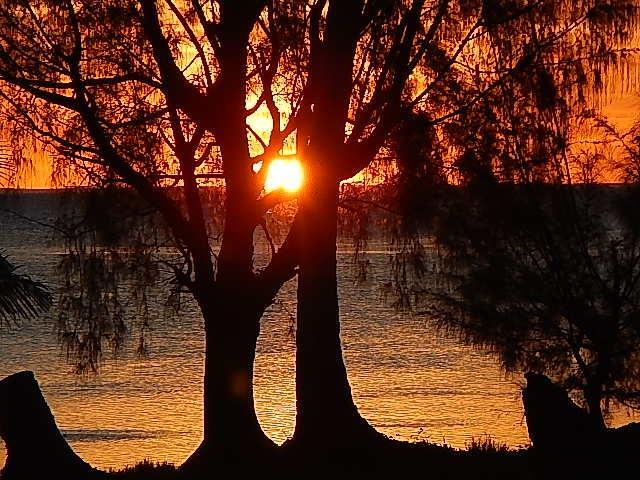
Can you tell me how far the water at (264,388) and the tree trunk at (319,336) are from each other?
9.02 feet

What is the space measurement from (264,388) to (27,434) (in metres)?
18.1

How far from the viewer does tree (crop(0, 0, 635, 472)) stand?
1101 centimetres

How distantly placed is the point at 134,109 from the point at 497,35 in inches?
149

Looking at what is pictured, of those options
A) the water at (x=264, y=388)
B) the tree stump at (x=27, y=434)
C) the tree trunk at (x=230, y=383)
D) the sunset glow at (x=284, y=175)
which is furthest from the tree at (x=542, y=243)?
the tree stump at (x=27, y=434)

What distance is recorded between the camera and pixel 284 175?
12453mm

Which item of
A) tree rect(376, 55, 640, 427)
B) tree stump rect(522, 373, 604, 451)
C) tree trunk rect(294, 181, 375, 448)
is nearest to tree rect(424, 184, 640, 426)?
tree rect(376, 55, 640, 427)

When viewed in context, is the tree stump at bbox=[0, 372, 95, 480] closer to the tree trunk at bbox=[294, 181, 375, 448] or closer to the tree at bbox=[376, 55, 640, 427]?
the tree trunk at bbox=[294, 181, 375, 448]

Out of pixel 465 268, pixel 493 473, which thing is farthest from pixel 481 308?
pixel 493 473

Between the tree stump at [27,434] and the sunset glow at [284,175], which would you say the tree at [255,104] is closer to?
the sunset glow at [284,175]

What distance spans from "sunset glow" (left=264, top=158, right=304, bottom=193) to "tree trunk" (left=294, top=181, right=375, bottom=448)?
0.97 metres

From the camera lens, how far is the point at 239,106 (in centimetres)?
1162

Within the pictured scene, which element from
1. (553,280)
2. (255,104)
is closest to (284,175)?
(255,104)

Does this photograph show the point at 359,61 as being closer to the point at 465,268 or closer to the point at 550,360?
the point at 465,268

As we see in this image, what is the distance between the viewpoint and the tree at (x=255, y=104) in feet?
36.1
